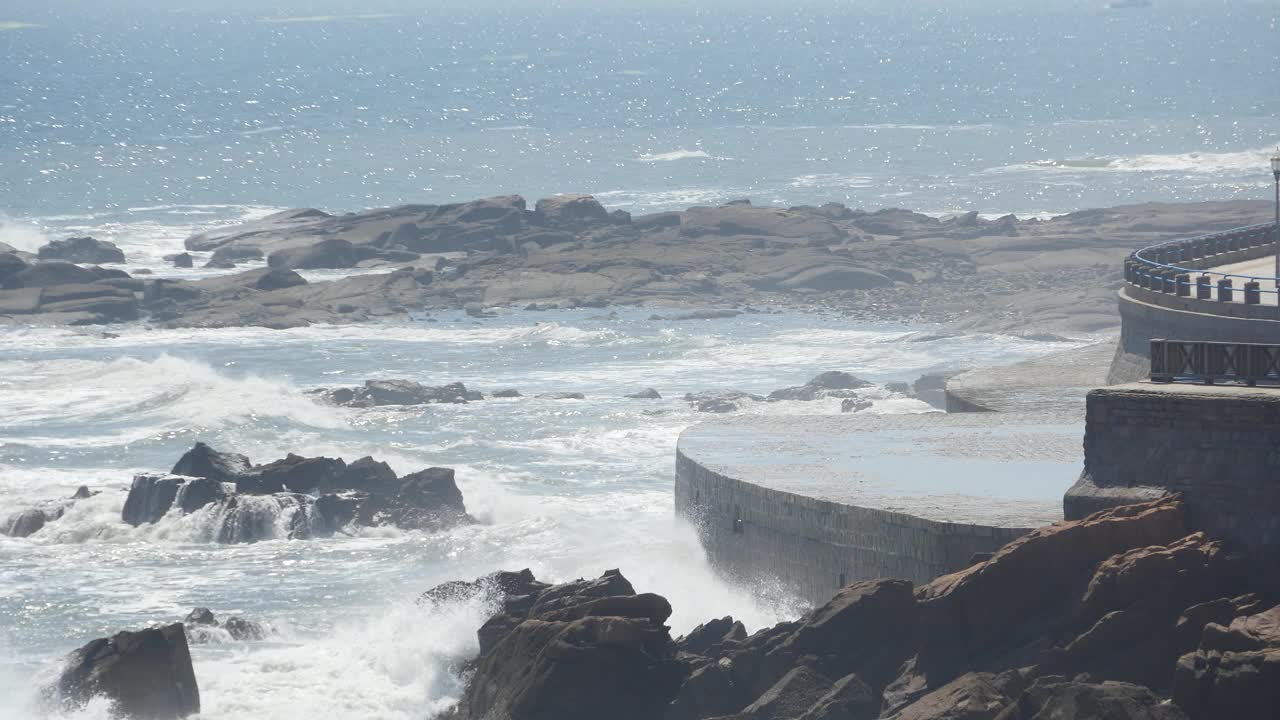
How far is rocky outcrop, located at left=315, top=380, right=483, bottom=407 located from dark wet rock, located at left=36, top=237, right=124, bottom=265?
945 inches

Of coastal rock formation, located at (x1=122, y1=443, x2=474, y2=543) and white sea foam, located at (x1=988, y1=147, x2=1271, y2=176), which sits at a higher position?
white sea foam, located at (x1=988, y1=147, x2=1271, y2=176)

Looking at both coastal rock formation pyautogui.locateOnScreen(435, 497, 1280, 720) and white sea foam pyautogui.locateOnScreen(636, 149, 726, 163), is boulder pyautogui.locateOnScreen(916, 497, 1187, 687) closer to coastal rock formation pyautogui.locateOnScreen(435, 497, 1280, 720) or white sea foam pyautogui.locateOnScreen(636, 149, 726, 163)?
coastal rock formation pyautogui.locateOnScreen(435, 497, 1280, 720)

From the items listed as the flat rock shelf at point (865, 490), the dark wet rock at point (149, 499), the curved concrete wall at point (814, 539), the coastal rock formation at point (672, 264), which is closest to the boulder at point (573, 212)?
the coastal rock formation at point (672, 264)

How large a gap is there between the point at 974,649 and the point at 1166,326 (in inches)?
384

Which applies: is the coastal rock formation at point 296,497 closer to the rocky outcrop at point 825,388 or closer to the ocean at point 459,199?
the ocean at point 459,199

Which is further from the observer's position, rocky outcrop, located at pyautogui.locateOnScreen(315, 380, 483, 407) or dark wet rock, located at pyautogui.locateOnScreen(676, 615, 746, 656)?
rocky outcrop, located at pyautogui.locateOnScreen(315, 380, 483, 407)

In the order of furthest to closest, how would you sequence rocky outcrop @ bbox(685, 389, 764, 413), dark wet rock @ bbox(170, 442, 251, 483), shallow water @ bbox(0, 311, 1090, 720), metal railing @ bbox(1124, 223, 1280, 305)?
rocky outcrop @ bbox(685, 389, 764, 413), dark wet rock @ bbox(170, 442, 251, 483), metal railing @ bbox(1124, 223, 1280, 305), shallow water @ bbox(0, 311, 1090, 720)

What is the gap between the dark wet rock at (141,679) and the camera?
21.1m

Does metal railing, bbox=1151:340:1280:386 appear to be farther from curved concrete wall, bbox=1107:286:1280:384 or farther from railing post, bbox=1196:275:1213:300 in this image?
railing post, bbox=1196:275:1213:300

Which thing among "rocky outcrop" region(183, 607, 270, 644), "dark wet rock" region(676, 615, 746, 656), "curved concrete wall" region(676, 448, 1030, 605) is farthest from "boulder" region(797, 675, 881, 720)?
"rocky outcrop" region(183, 607, 270, 644)

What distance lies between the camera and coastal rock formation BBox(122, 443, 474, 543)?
101 ft

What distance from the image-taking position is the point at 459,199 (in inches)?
3479

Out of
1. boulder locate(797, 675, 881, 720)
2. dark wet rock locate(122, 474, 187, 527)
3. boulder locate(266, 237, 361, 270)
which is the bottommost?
dark wet rock locate(122, 474, 187, 527)

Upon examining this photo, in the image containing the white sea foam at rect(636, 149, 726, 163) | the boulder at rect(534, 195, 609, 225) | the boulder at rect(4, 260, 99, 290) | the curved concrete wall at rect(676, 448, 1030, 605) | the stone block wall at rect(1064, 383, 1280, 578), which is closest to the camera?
the stone block wall at rect(1064, 383, 1280, 578)
